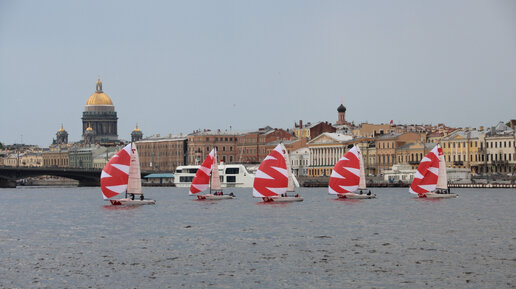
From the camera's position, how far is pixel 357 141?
141875 millimetres

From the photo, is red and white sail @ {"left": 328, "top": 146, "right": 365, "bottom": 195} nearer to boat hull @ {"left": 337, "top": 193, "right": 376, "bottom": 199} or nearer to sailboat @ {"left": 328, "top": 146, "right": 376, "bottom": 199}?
sailboat @ {"left": 328, "top": 146, "right": 376, "bottom": 199}

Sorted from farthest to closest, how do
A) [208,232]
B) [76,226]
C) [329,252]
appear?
[76,226] → [208,232] → [329,252]

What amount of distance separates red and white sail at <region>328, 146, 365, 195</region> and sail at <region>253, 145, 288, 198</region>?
7781 mm

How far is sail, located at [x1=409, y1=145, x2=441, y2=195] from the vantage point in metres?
72.9

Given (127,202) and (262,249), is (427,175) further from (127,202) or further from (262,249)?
(262,249)

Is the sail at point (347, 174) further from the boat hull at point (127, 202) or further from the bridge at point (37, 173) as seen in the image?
the bridge at point (37, 173)

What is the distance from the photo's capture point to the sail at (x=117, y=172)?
6112 centimetres

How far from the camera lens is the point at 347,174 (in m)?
72.4

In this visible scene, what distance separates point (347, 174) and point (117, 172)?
17.7 metres

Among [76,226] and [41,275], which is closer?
[41,275]

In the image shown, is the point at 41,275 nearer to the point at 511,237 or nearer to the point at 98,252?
the point at 98,252

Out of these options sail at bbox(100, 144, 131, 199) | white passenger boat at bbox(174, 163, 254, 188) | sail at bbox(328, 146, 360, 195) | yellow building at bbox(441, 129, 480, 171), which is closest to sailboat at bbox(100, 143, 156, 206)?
sail at bbox(100, 144, 131, 199)

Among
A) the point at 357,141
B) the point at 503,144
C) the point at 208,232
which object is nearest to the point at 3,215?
the point at 208,232

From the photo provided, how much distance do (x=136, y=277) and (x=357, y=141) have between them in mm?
112363
